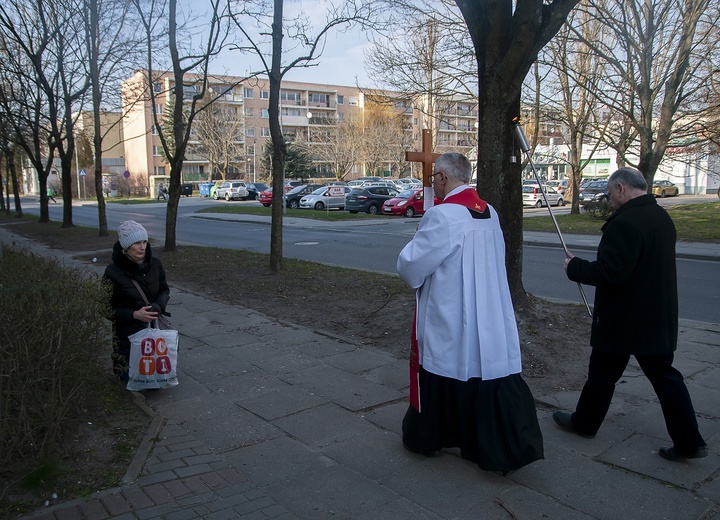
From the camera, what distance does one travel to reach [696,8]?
15883 millimetres

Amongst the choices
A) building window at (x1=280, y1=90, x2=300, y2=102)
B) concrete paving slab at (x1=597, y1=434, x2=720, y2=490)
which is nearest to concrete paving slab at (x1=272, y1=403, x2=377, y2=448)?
concrete paving slab at (x1=597, y1=434, x2=720, y2=490)

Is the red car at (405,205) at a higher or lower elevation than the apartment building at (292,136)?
lower

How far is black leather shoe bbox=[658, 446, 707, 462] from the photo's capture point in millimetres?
3791

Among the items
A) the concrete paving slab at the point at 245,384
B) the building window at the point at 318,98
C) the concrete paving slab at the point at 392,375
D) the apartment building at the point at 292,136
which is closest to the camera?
the concrete paving slab at the point at 245,384

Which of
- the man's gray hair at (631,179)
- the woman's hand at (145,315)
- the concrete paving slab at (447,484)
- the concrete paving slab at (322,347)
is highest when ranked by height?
the man's gray hair at (631,179)

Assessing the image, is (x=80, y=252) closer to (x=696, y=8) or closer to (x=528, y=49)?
(x=528, y=49)

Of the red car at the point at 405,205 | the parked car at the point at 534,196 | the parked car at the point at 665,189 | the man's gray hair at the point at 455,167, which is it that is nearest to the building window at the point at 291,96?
the parked car at the point at 665,189

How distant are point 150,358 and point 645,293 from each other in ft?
12.4

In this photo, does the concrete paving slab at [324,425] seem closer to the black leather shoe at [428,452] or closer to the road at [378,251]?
the black leather shoe at [428,452]

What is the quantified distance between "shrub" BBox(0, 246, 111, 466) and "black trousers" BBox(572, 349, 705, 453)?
342cm

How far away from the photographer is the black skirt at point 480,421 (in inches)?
140

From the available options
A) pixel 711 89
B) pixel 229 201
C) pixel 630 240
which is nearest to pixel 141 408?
pixel 630 240

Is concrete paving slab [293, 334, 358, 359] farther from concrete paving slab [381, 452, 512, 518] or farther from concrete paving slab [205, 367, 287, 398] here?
concrete paving slab [381, 452, 512, 518]

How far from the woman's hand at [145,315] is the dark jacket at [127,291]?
91mm
